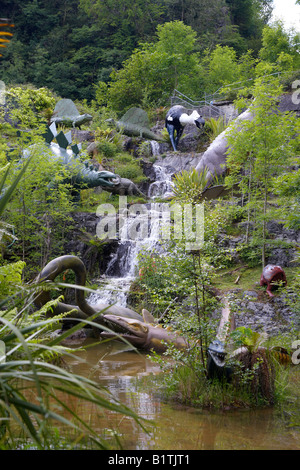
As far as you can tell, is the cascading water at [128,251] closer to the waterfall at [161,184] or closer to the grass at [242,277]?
the grass at [242,277]

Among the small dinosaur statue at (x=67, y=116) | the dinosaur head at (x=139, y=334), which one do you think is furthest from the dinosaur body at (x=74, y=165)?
the small dinosaur statue at (x=67, y=116)

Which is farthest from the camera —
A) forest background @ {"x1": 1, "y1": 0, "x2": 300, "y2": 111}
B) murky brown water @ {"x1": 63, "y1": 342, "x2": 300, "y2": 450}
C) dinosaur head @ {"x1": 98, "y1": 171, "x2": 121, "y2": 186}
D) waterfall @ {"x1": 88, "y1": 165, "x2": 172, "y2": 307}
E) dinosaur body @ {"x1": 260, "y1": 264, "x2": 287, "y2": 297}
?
forest background @ {"x1": 1, "y1": 0, "x2": 300, "y2": 111}

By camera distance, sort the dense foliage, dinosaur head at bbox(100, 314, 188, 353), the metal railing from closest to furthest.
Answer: dinosaur head at bbox(100, 314, 188, 353), the metal railing, the dense foliage

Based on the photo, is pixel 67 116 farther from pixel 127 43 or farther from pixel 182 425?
pixel 182 425

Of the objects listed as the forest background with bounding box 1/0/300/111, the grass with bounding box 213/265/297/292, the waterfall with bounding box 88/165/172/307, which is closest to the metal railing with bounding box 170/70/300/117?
the forest background with bounding box 1/0/300/111

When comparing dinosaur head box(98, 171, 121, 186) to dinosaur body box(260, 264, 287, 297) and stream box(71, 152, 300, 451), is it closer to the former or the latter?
dinosaur body box(260, 264, 287, 297)

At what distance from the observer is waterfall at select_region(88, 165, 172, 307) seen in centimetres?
925

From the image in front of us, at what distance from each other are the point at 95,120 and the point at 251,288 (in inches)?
555

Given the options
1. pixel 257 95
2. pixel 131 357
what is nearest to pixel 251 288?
pixel 131 357

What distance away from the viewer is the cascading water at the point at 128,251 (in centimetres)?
935

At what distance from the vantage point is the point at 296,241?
8844mm

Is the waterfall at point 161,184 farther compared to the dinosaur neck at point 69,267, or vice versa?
the waterfall at point 161,184

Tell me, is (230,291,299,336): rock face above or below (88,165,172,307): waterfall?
below
